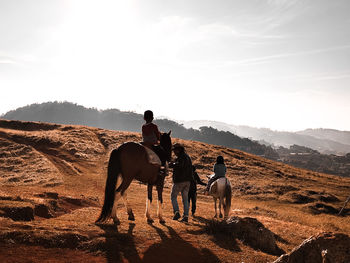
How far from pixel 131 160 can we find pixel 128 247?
118 inches

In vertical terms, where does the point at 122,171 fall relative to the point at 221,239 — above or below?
above

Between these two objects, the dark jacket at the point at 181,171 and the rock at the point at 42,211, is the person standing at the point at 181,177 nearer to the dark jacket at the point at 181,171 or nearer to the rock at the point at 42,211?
the dark jacket at the point at 181,171

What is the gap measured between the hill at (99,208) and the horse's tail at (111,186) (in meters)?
0.42

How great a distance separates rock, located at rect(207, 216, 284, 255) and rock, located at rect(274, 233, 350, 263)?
2839 mm

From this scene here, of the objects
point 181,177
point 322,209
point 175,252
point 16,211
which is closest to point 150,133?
point 181,177

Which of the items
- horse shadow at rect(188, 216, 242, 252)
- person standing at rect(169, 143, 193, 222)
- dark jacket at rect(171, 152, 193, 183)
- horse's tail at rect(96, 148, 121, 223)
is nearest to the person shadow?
horse shadow at rect(188, 216, 242, 252)

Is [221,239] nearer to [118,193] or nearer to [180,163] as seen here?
[118,193]

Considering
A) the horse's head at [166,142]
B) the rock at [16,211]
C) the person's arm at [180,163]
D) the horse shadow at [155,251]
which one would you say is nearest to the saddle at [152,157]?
the horse's head at [166,142]

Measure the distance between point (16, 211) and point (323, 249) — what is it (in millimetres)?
9728

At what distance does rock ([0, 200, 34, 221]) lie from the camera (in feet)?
32.3

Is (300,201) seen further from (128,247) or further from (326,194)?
(128,247)

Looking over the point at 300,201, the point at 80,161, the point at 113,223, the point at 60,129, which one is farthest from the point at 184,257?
the point at 60,129

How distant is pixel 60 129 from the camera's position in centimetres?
5503

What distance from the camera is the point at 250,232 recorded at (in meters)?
Answer: 9.98
